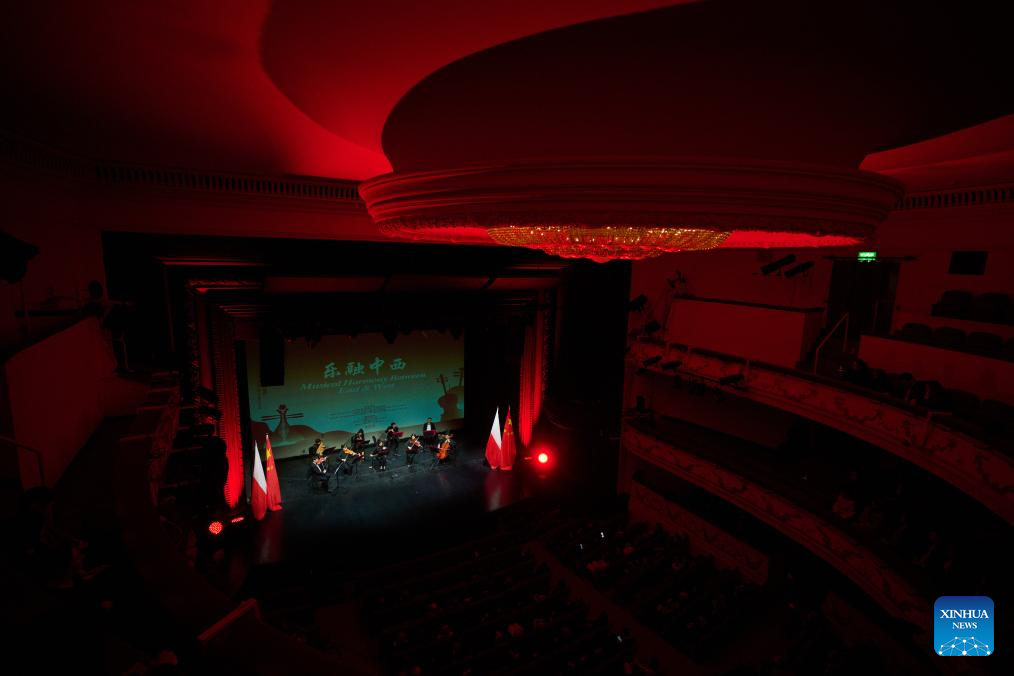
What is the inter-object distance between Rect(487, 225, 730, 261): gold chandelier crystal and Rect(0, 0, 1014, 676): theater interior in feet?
0.08

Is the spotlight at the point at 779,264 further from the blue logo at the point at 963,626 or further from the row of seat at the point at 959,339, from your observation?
the blue logo at the point at 963,626

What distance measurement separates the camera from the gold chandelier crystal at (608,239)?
6.17 ft

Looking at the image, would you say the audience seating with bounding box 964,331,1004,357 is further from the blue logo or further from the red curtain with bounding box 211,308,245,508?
the red curtain with bounding box 211,308,245,508

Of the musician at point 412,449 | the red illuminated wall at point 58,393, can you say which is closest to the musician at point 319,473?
the musician at point 412,449

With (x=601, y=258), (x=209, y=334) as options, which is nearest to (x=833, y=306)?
(x=601, y=258)

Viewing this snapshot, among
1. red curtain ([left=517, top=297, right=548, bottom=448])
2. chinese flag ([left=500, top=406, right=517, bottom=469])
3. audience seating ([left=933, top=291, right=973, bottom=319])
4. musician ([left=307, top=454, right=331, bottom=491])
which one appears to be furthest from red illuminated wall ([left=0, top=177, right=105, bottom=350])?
audience seating ([left=933, top=291, right=973, bottom=319])

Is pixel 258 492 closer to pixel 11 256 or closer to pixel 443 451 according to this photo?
pixel 443 451

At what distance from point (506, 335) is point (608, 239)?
11.1 meters

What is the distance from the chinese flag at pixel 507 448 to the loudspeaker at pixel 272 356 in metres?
5.60

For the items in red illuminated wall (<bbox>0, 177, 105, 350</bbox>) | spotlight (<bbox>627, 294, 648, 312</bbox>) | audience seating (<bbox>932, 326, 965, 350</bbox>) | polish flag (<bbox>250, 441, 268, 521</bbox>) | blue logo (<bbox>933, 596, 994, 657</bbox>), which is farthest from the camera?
spotlight (<bbox>627, 294, 648, 312</bbox>)

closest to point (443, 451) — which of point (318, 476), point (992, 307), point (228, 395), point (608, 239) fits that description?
point (318, 476)

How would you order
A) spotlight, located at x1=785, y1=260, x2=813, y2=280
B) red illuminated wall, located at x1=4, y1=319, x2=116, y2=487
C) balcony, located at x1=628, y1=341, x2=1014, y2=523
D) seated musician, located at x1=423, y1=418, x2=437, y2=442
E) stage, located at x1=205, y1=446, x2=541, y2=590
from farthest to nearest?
1. seated musician, located at x1=423, y1=418, x2=437, y2=442
2. stage, located at x1=205, y1=446, x2=541, y2=590
3. spotlight, located at x1=785, y1=260, x2=813, y2=280
4. balcony, located at x1=628, y1=341, x2=1014, y2=523
5. red illuminated wall, located at x1=4, y1=319, x2=116, y2=487

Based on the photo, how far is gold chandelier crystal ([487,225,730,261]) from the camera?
1.88 m

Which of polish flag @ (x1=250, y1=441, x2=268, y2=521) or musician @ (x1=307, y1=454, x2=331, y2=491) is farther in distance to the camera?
musician @ (x1=307, y1=454, x2=331, y2=491)
